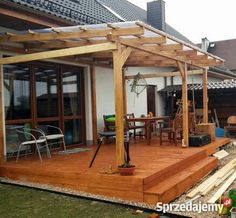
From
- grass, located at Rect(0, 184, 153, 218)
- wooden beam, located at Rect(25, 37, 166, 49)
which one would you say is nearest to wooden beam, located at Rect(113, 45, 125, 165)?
wooden beam, located at Rect(25, 37, 166, 49)

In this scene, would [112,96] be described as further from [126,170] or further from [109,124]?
[126,170]

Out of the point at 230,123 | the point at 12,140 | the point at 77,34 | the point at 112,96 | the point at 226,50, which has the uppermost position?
the point at 226,50

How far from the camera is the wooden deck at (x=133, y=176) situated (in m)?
4.87

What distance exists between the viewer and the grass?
4391 mm

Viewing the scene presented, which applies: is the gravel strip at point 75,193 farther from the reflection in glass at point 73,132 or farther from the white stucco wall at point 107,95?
the white stucco wall at point 107,95

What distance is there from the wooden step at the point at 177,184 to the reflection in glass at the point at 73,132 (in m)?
3.47

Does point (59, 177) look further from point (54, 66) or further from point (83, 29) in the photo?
point (54, 66)

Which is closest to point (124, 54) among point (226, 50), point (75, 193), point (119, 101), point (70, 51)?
point (119, 101)

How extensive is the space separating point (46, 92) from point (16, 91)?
3.01ft

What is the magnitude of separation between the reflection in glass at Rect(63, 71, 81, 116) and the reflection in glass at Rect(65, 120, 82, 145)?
25 cm

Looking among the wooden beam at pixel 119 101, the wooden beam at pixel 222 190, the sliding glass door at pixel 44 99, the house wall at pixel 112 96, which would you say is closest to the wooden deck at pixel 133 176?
the wooden beam at pixel 119 101

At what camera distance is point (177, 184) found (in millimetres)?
5203

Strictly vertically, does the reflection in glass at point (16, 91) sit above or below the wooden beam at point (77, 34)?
below

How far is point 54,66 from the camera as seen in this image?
8.16 metres
